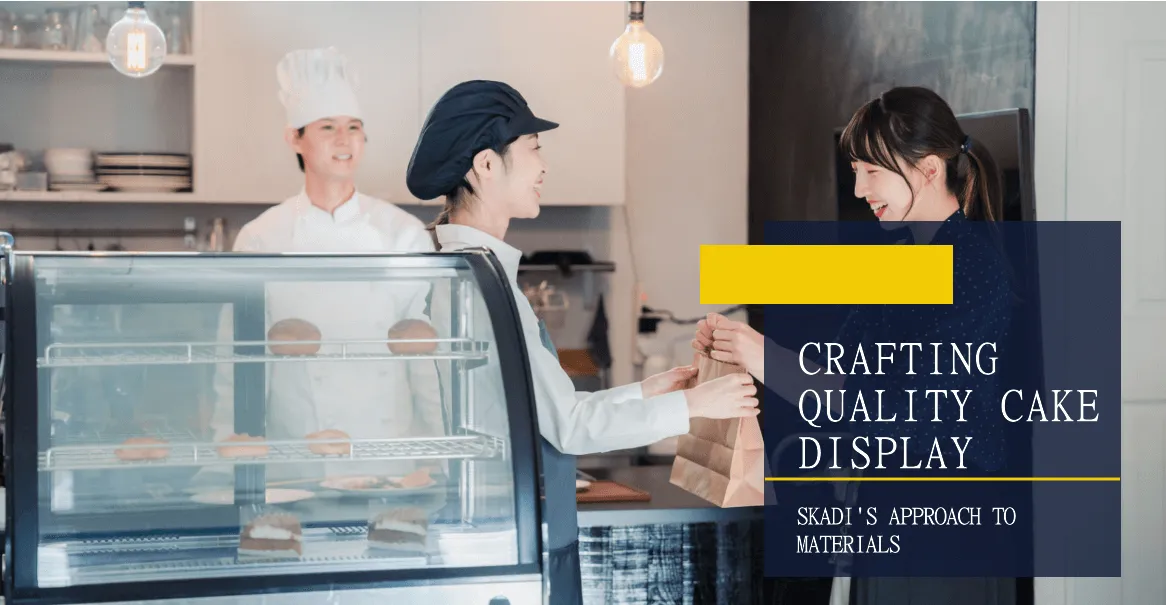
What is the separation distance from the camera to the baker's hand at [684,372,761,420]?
192cm

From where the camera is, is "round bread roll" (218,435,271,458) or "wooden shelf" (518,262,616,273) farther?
"wooden shelf" (518,262,616,273)

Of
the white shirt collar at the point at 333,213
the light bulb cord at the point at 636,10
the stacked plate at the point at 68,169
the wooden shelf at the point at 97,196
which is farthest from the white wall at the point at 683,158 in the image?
the stacked plate at the point at 68,169

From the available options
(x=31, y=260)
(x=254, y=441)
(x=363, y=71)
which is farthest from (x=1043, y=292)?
(x=363, y=71)

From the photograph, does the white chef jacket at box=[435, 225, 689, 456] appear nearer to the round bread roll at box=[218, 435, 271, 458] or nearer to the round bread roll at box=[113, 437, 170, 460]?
the round bread roll at box=[218, 435, 271, 458]

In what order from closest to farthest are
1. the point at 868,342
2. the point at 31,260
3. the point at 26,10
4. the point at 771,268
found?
the point at 31,260 < the point at 868,342 < the point at 771,268 < the point at 26,10

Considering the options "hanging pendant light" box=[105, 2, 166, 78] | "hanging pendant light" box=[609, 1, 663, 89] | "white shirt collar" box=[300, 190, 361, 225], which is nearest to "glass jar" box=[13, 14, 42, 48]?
"hanging pendant light" box=[105, 2, 166, 78]

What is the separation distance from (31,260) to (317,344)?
0.40 m

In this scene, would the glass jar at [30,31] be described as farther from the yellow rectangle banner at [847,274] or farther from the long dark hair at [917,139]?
the long dark hair at [917,139]

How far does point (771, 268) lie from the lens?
2633 millimetres

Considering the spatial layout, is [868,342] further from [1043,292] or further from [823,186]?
[823,186]

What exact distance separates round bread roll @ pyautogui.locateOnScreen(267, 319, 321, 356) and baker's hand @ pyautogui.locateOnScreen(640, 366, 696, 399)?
0.67 meters

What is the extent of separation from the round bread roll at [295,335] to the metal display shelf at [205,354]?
0.01 metres

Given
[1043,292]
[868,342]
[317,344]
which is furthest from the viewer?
[1043,292]

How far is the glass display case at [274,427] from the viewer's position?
163 centimetres
